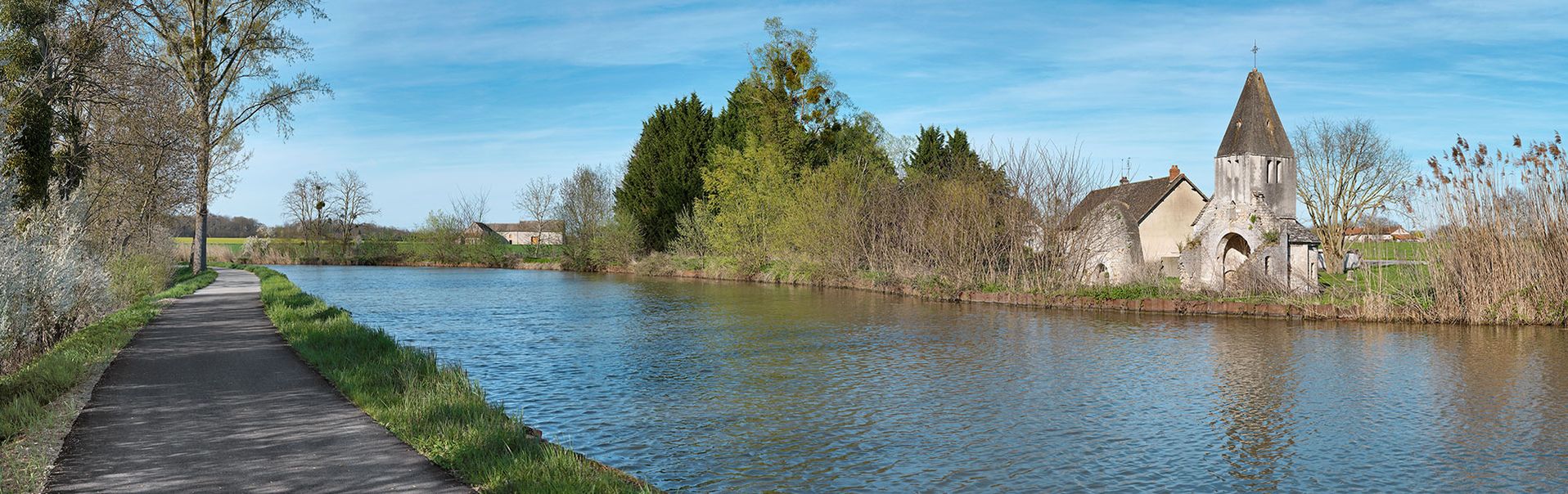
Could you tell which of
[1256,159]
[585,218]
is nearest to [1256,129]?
[1256,159]

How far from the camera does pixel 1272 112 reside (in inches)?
1055

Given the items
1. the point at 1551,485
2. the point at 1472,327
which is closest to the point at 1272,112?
the point at 1472,327

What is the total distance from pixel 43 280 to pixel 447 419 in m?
7.29

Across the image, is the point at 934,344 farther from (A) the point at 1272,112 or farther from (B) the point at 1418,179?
(A) the point at 1272,112

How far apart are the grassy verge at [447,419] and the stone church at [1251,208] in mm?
21091

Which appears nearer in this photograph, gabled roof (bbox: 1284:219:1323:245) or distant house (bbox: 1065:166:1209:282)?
gabled roof (bbox: 1284:219:1323:245)

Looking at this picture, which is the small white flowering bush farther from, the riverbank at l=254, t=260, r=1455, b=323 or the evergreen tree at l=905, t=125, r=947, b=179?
the evergreen tree at l=905, t=125, r=947, b=179

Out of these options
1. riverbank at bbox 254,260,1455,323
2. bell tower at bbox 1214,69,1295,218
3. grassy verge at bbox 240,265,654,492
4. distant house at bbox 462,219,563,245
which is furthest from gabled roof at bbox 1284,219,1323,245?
distant house at bbox 462,219,563,245

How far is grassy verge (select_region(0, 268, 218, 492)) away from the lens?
21.2 feet

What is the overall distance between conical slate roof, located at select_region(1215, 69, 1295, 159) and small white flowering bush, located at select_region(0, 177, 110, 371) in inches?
1038

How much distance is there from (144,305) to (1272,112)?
2831 cm

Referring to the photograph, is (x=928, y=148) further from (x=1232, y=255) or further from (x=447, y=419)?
(x=447, y=419)

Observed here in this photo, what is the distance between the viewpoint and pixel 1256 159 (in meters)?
26.1

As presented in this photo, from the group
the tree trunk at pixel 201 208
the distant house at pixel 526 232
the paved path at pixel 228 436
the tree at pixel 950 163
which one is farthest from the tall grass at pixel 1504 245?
the distant house at pixel 526 232
